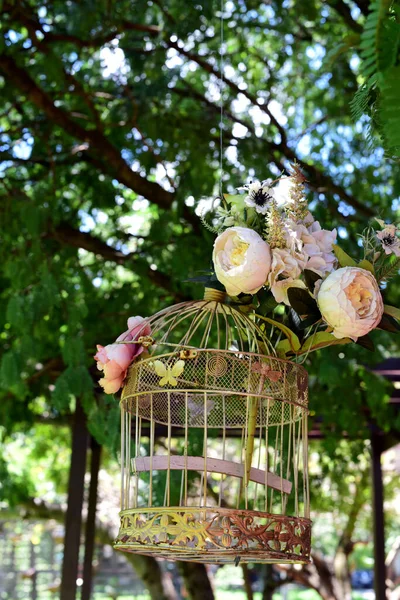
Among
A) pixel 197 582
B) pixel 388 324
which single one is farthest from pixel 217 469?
pixel 197 582

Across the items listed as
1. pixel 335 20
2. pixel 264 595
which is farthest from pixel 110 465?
pixel 335 20

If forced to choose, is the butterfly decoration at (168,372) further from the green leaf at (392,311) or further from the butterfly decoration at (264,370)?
the green leaf at (392,311)

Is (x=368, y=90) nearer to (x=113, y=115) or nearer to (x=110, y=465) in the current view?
(x=113, y=115)

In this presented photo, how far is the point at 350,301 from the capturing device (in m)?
1.04

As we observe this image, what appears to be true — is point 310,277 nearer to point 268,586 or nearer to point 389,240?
point 389,240

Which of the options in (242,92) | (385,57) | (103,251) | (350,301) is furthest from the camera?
(103,251)

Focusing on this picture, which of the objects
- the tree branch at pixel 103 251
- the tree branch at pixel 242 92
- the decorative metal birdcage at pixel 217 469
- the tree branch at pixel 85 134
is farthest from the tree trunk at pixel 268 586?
the decorative metal birdcage at pixel 217 469

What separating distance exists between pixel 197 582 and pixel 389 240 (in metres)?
4.43

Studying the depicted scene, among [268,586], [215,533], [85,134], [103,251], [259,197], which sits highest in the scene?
[85,134]

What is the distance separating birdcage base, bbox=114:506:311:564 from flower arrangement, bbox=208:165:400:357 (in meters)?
0.27

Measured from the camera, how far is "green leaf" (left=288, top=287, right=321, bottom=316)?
1.10 meters

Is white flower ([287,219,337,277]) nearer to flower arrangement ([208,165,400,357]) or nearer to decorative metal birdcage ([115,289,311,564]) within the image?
flower arrangement ([208,165,400,357])

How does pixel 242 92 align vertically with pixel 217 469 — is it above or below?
above

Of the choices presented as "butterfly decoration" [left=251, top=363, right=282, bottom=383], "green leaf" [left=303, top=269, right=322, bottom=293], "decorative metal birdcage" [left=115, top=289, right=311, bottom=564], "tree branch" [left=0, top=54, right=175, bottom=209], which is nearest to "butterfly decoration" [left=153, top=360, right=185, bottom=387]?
"decorative metal birdcage" [left=115, top=289, right=311, bottom=564]
